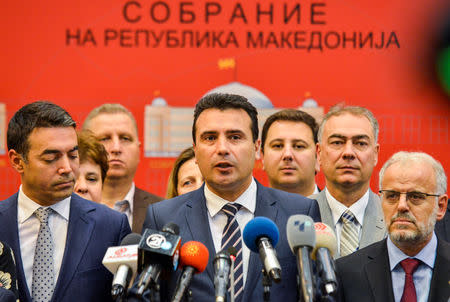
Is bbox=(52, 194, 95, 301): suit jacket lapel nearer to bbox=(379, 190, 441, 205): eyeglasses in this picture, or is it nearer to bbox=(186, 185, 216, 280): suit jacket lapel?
bbox=(186, 185, 216, 280): suit jacket lapel

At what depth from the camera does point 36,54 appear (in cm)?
631

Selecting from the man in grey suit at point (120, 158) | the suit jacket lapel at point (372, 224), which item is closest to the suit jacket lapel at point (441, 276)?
the suit jacket lapel at point (372, 224)

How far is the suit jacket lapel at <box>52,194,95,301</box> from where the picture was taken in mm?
3402

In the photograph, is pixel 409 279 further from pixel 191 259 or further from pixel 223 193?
pixel 191 259

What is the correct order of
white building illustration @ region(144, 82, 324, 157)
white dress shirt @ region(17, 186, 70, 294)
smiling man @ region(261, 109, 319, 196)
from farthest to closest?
white building illustration @ region(144, 82, 324, 157), smiling man @ region(261, 109, 319, 196), white dress shirt @ region(17, 186, 70, 294)

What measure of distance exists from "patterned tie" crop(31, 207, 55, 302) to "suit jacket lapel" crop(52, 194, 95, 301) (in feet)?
0.17

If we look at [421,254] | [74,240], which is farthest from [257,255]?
[74,240]

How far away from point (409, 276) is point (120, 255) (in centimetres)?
147

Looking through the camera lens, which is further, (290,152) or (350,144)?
(290,152)

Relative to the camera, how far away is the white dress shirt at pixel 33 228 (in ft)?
11.3

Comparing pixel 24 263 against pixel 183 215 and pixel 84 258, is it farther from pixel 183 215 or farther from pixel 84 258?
pixel 183 215

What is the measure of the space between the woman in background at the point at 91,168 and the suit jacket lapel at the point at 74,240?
949 mm

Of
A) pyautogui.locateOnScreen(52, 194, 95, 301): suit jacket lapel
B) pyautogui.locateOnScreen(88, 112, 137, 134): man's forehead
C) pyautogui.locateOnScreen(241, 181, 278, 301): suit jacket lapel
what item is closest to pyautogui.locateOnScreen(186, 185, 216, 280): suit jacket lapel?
pyautogui.locateOnScreen(241, 181, 278, 301): suit jacket lapel

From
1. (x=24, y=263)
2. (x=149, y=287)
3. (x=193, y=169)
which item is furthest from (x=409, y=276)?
(x=193, y=169)
